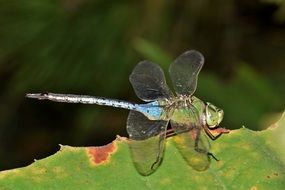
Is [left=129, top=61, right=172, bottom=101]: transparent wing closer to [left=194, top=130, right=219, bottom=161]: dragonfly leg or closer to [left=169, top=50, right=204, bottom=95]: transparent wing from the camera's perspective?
[left=169, top=50, right=204, bottom=95]: transparent wing

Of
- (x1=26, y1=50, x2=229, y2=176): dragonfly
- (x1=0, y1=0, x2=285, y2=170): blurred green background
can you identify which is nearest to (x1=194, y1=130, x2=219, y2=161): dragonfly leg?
(x1=26, y1=50, x2=229, y2=176): dragonfly

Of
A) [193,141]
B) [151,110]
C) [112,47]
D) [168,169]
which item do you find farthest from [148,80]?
[112,47]

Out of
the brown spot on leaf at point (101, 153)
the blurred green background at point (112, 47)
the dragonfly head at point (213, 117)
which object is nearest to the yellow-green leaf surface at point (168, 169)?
the brown spot on leaf at point (101, 153)

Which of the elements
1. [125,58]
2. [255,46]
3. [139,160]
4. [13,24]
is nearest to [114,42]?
[125,58]

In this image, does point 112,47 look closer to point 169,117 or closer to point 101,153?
point 169,117

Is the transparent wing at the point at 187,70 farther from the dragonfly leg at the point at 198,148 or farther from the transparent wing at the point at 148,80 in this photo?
the dragonfly leg at the point at 198,148

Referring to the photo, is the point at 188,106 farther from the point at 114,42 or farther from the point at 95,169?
the point at 114,42

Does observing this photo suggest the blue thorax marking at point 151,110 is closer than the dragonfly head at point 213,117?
No
